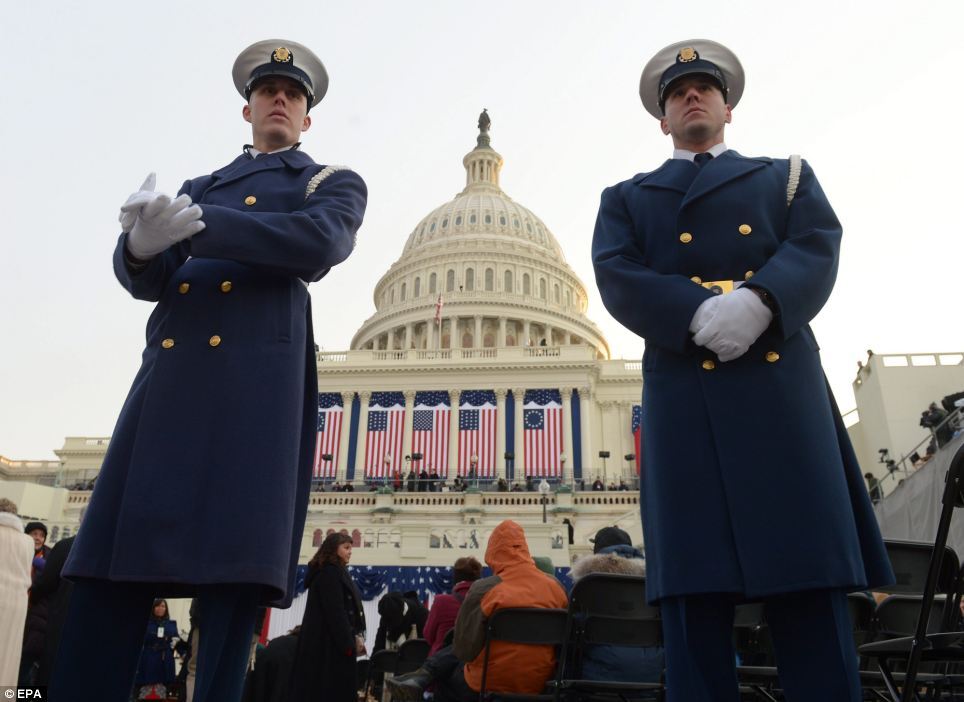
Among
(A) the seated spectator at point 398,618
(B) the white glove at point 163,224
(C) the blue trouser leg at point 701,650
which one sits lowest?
(C) the blue trouser leg at point 701,650

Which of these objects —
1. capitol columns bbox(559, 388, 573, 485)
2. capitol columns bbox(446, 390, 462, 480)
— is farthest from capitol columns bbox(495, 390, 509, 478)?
capitol columns bbox(559, 388, 573, 485)

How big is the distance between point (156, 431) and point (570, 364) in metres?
46.7

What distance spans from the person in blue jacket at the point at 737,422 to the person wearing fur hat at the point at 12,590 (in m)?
4.09

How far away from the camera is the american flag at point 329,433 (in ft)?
150

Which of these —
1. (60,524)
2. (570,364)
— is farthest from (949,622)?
(570,364)

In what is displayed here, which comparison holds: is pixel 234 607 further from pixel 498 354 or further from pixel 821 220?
pixel 498 354

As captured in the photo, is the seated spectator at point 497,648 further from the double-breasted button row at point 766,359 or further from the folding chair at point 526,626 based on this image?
the double-breasted button row at point 766,359

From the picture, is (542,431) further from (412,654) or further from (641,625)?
(641,625)

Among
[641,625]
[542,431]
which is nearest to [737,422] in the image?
[641,625]

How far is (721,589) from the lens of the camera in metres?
2.80

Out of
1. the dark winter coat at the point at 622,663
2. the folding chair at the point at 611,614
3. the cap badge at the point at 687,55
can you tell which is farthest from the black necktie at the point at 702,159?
the dark winter coat at the point at 622,663

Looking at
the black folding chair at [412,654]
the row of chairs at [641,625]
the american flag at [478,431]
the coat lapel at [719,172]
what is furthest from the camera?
the american flag at [478,431]

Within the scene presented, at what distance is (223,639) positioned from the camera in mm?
2975

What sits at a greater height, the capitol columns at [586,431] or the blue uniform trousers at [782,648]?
the capitol columns at [586,431]
